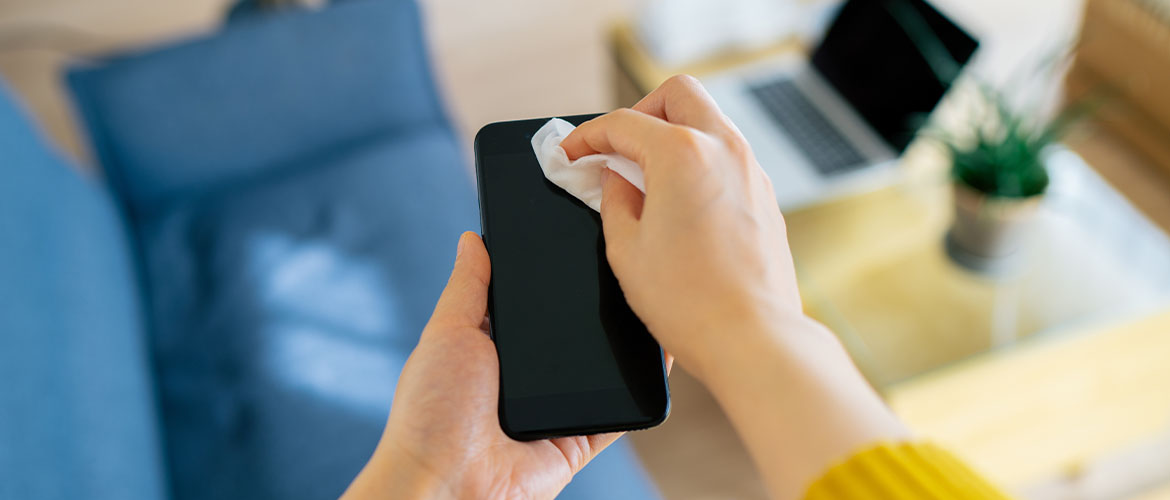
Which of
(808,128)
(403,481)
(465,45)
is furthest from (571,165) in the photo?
(465,45)

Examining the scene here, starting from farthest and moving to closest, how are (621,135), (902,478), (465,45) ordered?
(465,45), (621,135), (902,478)

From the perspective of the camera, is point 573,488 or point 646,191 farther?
point 573,488

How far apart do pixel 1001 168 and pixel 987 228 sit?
0.30ft

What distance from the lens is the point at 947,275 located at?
109 centimetres

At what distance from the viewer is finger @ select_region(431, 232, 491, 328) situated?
0.57 metres

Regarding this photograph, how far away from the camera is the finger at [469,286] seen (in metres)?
0.57

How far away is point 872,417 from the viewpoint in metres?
0.43

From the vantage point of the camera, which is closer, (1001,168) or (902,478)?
(902,478)

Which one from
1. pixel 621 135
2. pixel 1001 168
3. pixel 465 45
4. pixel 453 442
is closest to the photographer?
pixel 621 135

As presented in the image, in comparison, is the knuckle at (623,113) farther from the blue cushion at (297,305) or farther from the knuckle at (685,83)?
the blue cushion at (297,305)

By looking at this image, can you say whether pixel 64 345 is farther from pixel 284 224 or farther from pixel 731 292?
pixel 731 292

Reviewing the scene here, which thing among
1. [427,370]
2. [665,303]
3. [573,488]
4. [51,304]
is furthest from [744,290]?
[51,304]

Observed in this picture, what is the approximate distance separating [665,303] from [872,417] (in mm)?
139

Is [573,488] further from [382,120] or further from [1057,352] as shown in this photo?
[382,120]
